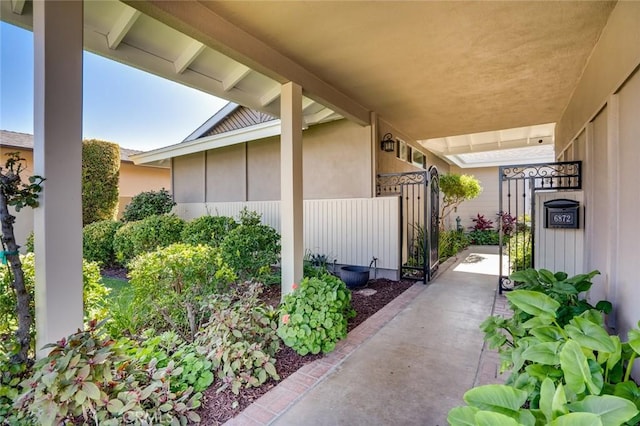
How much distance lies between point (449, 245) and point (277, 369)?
781cm

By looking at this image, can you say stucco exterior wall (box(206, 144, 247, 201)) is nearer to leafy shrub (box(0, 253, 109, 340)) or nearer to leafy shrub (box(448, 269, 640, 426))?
leafy shrub (box(0, 253, 109, 340))

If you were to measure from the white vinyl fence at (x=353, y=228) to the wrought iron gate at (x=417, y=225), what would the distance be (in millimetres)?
238

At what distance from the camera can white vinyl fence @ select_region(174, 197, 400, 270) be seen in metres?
6.26

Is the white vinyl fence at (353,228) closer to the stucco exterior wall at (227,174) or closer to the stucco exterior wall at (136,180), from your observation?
the stucco exterior wall at (227,174)

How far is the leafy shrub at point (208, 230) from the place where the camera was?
579 centimetres

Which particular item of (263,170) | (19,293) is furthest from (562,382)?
(263,170)

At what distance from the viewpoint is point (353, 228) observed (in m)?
6.66

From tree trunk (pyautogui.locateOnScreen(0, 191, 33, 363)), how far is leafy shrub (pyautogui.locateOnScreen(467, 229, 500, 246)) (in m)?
12.9

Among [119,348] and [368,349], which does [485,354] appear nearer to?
[368,349]

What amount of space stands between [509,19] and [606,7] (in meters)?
0.84

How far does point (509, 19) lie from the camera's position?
3277mm

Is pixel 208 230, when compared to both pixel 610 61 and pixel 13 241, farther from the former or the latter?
pixel 610 61

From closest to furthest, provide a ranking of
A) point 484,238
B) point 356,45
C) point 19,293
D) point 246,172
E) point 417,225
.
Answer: point 19,293 → point 356,45 → point 417,225 → point 246,172 → point 484,238

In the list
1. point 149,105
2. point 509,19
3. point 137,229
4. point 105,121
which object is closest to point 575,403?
point 509,19
